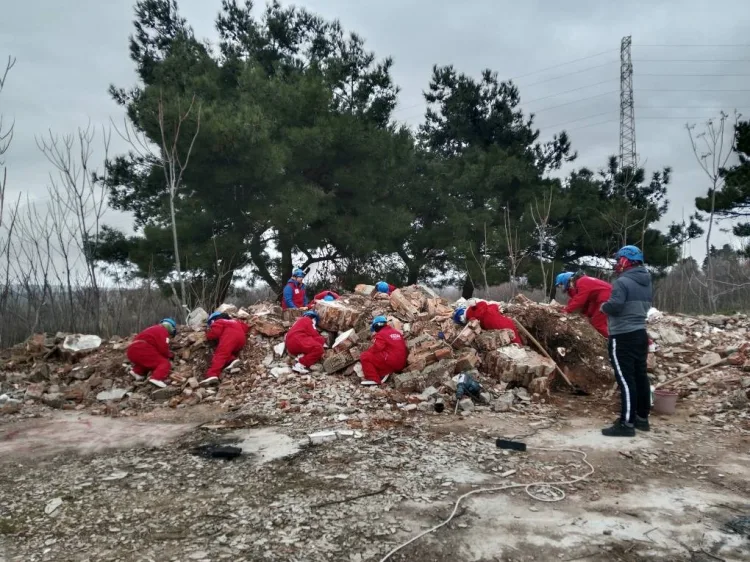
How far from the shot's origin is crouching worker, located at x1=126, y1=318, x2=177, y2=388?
7.44 meters

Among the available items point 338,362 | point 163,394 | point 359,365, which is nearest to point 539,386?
point 359,365

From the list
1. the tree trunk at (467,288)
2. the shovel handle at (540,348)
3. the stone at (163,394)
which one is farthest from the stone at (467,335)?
the tree trunk at (467,288)

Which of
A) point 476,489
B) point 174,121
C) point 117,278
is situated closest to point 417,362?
point 476,489

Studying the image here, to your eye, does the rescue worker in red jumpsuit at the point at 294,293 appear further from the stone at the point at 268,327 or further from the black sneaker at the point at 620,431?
the black sneaker at the point at 620,431

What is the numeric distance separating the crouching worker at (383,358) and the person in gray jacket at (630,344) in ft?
8.70

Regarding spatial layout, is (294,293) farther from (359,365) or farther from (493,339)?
(493,339)

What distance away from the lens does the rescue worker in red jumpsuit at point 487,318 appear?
299 inches

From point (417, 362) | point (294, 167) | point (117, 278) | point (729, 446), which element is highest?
point (294, 167)

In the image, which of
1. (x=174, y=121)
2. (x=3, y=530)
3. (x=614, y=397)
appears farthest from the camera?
(x=174, y=121)

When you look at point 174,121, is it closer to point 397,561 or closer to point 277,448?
point 277,448

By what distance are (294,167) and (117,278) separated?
5.60m

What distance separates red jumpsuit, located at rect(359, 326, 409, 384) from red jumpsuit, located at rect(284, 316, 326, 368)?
856 millimetres

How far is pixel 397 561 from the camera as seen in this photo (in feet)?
9.38

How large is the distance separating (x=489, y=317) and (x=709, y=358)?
3.20 metres
